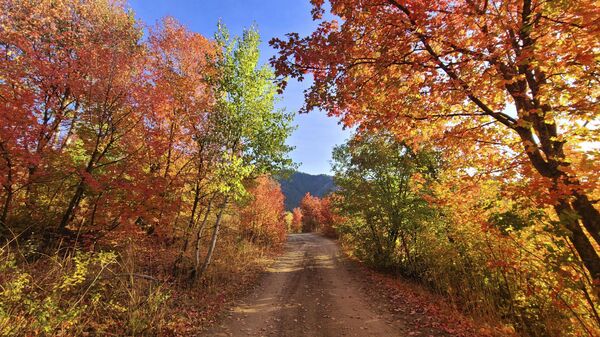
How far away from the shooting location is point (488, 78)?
4.40 m

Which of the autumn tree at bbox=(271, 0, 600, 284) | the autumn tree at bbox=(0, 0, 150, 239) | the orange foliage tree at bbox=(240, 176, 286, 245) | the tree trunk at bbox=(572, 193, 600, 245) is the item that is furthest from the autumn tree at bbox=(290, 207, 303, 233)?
the tree trunk at bbox=(572, 193, 600, 245)

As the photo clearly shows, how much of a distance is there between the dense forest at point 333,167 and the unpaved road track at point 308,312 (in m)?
0.12

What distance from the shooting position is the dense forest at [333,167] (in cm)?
424

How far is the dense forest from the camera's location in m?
4.24

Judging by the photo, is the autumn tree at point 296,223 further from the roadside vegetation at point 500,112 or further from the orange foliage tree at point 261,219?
the roadside vegetation at point 500,112

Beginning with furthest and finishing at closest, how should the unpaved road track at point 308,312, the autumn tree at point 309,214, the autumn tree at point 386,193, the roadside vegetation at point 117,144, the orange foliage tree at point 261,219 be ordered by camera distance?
the autumn tree at point 309,214 → the orange foliage tree at point 261,219 → the autumn tree at point 386,193 → the roadside vegetation at point 117,144 → the unpaved road track at point 308,312

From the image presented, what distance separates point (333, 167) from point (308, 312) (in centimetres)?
854

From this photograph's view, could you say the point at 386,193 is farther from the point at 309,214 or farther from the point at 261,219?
the point at 309,214

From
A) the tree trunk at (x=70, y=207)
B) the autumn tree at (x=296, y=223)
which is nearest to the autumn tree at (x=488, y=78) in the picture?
the tree trunk at (x=70, y=207)

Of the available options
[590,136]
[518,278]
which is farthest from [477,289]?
[590,136]

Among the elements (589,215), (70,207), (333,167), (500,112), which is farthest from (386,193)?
(70,207)

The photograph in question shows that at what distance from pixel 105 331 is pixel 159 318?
1064 millimetres

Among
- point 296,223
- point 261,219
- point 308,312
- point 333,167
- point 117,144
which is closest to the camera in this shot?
point 308,312

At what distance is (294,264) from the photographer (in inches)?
658
